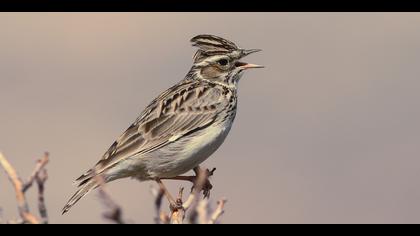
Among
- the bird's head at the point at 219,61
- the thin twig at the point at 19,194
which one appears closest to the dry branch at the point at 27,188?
the thin twig at the point at 19,194

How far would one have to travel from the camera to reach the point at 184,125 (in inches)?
436

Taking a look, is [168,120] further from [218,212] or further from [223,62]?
[218,212]

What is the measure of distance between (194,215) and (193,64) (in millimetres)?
8601

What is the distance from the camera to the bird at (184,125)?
34.3 ft

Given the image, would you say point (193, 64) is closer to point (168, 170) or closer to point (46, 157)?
point (168, 170)

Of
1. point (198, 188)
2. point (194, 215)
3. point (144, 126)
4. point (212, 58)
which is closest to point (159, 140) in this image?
point (144, 126)

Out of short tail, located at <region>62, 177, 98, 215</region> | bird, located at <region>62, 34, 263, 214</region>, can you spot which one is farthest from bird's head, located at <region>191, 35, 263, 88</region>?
short tail, located at <region>62, 177, 98, 215</region>

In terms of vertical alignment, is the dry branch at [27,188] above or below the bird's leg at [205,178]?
below

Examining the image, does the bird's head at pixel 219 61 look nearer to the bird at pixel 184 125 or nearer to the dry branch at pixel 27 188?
the bird at pixel 184 125

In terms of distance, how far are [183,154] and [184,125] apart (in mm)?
655

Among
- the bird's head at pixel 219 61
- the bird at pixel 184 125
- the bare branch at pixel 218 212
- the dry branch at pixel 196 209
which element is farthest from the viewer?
the bird's head at pixel 219 61

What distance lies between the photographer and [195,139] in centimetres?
1077

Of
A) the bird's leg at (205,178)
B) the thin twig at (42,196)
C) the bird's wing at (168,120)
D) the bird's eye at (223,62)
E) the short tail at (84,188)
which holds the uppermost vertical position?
the bird's eye at (223,62)

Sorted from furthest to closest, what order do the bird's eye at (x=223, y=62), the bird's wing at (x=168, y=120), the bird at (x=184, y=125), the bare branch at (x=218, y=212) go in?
the bird's eye at (x=223, y=62) → the bird's wing at (x=168, y=120) → the bird at (x=184, y=125) → the bare branch at (x=218, y=212)
